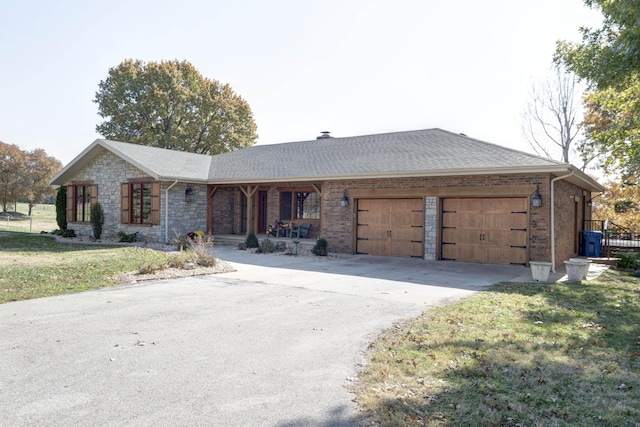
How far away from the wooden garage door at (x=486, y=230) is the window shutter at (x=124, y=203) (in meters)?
12.9

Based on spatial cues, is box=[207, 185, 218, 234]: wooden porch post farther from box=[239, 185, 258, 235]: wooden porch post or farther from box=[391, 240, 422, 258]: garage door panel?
box=[391, 240, 422, 258]: garage door panel

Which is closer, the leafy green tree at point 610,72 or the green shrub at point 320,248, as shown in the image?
the leafy green tree at point 610,72

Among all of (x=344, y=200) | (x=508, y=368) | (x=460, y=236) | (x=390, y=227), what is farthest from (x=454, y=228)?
(x=508, y=368)

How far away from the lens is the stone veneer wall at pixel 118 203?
57.5ft

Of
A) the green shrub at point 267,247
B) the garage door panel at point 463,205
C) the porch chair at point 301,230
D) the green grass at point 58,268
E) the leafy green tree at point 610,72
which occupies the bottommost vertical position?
the green grass at point 58,268

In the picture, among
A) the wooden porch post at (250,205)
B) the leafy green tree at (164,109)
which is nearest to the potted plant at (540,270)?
the wooden porch post at (250,205)

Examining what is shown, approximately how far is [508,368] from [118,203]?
58.9ft

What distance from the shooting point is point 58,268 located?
10422 millimetres

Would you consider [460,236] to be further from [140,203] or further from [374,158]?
[140,203]

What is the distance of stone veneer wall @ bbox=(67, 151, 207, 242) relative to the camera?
690 inches

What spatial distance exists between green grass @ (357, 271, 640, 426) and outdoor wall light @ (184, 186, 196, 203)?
13512 mm

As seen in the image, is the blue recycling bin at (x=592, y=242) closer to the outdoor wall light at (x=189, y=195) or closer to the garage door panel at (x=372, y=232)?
the garage door panel at (x=372, y=232)

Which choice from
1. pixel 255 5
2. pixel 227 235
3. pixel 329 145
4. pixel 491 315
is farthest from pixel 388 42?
pixel 227 235

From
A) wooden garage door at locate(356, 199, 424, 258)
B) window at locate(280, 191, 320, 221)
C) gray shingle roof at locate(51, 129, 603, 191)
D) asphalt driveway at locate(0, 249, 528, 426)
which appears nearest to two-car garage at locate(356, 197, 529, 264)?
wooden garage door at locate(356, 199, 424, 258)
